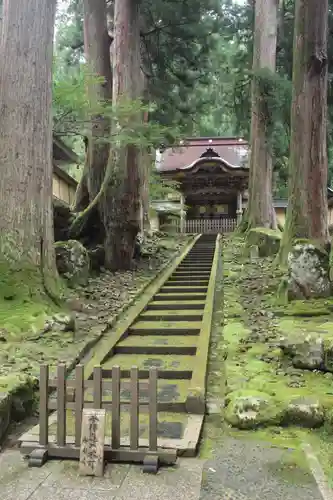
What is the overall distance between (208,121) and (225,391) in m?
31.7

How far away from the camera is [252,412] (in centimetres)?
396

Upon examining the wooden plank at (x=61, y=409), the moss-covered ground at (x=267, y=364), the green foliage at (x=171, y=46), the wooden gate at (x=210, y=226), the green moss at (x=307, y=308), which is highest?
the green foliage at (x=171, y=46)

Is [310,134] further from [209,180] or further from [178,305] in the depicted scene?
[209,180]

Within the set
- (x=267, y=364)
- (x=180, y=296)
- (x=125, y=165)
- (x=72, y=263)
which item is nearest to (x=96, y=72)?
(x=125, y=165)

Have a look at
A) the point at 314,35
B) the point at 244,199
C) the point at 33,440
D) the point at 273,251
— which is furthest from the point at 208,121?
the point at 33,440

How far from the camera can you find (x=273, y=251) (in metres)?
12.4

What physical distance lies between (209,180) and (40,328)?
1999 cm

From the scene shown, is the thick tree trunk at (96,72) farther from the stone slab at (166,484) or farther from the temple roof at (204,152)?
the temple roof at (204,152)

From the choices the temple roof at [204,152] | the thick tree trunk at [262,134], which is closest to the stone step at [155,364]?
the thick tree trunk at [262,134]

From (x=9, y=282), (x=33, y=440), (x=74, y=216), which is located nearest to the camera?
(x=33, y=440)

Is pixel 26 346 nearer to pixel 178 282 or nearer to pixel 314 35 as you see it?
pixel 178 282

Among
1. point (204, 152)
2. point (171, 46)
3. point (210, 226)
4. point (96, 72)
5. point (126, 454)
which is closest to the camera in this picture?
point (126, 454)

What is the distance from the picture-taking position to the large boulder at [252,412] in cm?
390

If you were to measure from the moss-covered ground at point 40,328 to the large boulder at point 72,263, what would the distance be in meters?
0.21
